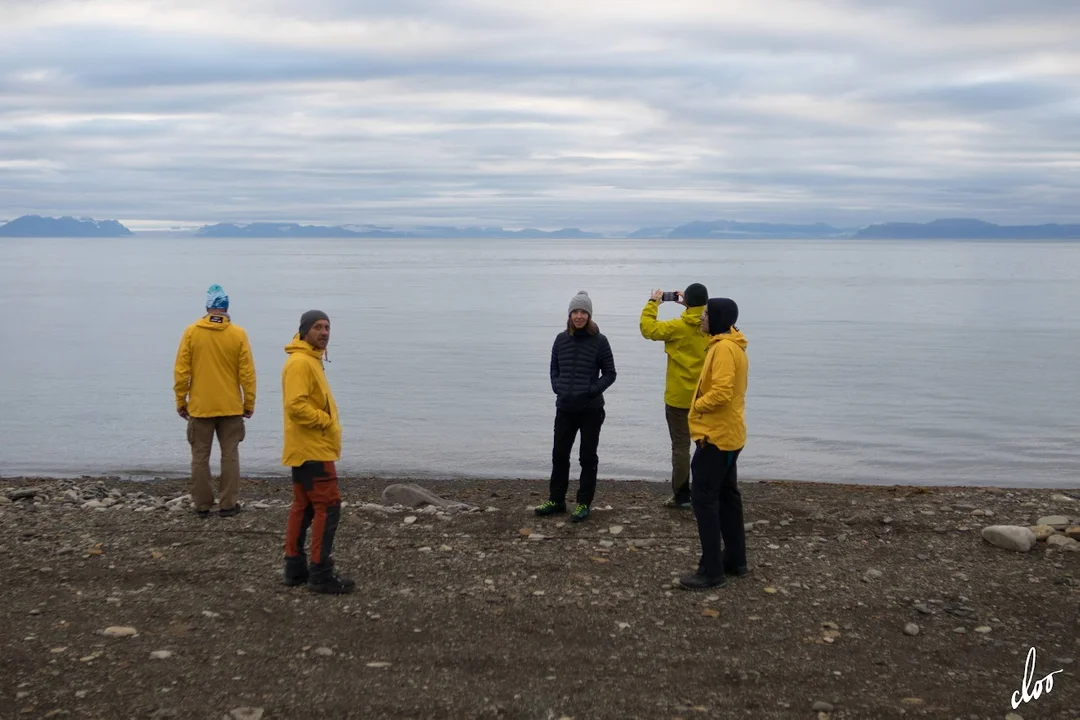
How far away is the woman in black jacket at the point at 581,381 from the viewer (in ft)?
31.3

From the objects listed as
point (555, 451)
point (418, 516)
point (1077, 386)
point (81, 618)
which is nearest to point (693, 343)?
point (555, 451)

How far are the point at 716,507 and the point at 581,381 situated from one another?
2.23 m

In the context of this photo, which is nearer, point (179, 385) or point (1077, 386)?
point (179, 385)

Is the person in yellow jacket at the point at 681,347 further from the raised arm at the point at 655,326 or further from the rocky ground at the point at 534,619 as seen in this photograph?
the rocky ground at the point at 534,619

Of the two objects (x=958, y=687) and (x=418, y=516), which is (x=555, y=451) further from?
(x=958, y=687)

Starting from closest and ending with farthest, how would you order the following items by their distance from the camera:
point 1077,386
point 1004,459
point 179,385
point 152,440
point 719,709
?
point 719,709, point 179,385, point 1004,459, point 152,440, point 1077,386

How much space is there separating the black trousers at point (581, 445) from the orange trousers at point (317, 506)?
265 cm

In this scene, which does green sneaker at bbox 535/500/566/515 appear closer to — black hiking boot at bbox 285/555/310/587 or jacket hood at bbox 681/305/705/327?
jacket hood at bbox 681/305/705/327

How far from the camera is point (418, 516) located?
33.8 ft

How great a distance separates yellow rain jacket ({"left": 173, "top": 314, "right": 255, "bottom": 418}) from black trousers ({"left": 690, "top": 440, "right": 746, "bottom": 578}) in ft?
14.6

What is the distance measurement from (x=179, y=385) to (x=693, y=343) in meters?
4.82

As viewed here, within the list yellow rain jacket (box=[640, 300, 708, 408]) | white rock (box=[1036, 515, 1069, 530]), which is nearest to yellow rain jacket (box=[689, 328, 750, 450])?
yellow rain jacket (box=[640, 300, 708, 408])

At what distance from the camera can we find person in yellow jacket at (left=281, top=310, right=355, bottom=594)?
24.0 feet

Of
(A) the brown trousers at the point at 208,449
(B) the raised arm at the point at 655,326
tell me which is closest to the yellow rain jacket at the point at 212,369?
(A) the brown trousers at the point at 208,449
